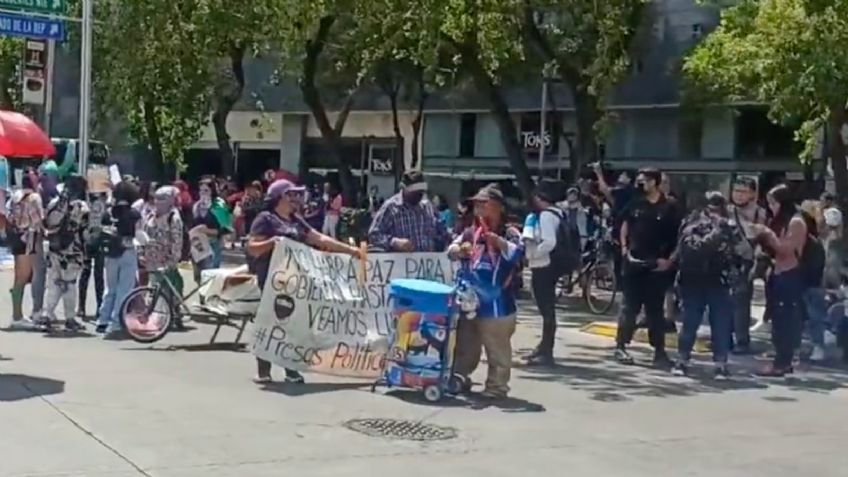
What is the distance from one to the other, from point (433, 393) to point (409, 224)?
6.33 feet

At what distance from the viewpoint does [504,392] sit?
1127 centimetres

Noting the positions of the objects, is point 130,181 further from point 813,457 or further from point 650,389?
point 813,457

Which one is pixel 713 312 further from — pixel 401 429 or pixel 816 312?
pixel 401 429

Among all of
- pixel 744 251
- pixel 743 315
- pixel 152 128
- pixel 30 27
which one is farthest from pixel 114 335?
pixel 152 128

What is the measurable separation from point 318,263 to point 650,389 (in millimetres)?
3175

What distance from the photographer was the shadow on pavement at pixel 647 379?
12250mm

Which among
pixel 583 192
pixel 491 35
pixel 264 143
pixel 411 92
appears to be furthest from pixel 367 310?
pixel 264 143

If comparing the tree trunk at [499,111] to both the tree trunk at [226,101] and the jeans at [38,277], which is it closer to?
the jeans at [38,277]

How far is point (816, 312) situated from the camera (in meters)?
14.5

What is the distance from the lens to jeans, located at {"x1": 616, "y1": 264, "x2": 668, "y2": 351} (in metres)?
13.7

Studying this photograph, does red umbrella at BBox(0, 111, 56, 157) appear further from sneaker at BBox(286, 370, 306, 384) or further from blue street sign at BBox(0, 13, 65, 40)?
sneaker at BBox(286, 370, 306, 384)

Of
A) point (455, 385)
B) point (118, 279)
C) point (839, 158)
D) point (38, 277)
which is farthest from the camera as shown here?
point (839, 158)

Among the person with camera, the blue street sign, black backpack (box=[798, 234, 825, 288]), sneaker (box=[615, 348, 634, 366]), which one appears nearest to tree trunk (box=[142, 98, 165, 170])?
the blue street sign

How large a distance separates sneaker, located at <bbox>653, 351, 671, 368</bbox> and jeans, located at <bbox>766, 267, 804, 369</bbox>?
3.46 feet
